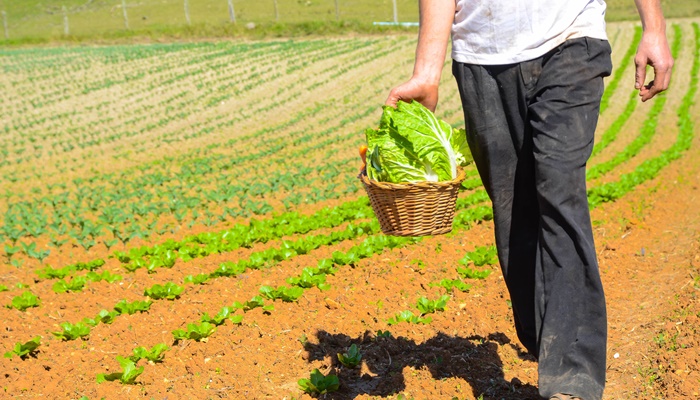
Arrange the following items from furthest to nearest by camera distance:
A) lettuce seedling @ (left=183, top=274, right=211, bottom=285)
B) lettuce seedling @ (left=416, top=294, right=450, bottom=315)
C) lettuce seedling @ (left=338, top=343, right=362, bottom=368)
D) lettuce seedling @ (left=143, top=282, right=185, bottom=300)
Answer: lettuce seedling @ (left=183, top=274, right=211, bottom=285) < lettuce seedling @ (left=143, top=282, right=185, bottom=300) < lettuce seedling @ (left=416, top=294, right=450, bottom=315) < lettuce seedling @ (left=338, top=343, right=362, bottom=368)

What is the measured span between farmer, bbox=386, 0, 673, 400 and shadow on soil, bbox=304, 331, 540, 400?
2.84 feet

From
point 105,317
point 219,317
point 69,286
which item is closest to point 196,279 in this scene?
point 105,317

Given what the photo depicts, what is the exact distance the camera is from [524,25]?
9.59ft

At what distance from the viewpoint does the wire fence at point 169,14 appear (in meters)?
44.4

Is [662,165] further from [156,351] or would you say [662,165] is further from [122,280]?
[156,351]

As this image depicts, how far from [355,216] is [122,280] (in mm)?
2894

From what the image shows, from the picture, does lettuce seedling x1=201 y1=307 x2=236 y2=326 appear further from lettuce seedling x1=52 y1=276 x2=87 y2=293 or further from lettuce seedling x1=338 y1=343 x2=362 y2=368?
lettuce seedling x1=52 y1=276 x2=87 y2=293

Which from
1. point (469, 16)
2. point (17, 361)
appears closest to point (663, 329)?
point (469, 16)

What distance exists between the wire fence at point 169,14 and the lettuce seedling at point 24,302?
1452 inches

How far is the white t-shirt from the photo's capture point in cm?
290

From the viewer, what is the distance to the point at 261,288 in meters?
5.46

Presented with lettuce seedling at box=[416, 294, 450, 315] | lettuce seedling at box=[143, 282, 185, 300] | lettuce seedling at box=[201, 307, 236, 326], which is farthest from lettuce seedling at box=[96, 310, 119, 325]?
lettuce seedling at box=[416, 294, 450, 315]

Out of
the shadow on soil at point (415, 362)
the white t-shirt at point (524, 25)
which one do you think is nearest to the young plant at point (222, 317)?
the shadow on soil at point (415, 362)

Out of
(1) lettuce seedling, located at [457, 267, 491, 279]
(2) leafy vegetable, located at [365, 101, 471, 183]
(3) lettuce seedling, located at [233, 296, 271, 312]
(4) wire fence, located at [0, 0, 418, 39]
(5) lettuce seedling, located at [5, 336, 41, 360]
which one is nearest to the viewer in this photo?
(2) leafy vegetable, located at [365, 101, 471, 183]
